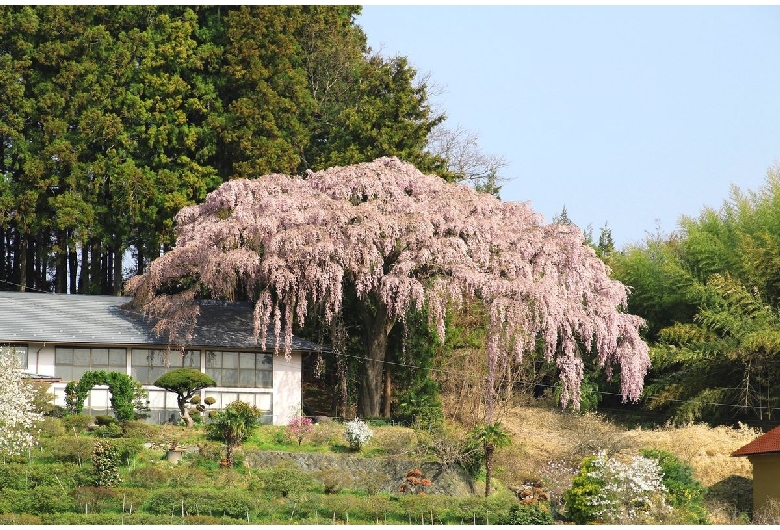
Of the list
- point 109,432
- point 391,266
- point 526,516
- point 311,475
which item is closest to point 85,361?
point 109,432

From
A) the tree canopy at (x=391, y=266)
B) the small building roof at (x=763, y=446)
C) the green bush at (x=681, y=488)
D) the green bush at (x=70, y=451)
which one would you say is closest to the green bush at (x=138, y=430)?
the green bush at (x=70, y=451)

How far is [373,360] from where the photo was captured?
3291 cm

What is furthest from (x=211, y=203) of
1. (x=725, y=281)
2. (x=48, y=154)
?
(x=725, y=281)

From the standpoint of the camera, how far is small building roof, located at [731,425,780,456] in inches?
1049

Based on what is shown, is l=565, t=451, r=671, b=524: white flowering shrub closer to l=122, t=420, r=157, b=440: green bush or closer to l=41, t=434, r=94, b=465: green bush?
l=122, t=420, r=157, b=440: green bush

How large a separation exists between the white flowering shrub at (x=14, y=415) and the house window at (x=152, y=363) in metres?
5.35

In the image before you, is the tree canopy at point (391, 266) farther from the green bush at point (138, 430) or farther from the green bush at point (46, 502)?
the green bush at point (46, 502)

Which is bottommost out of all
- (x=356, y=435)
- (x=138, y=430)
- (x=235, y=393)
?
(x=356, y=435)

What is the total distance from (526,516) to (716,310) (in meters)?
13.0

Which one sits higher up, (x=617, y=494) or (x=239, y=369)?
(x=239, y=369)

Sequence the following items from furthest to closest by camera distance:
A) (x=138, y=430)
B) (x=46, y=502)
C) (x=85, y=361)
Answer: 1. (x=85, y=361)
2. (x=138, y=430)
3. (x=46, y=502)

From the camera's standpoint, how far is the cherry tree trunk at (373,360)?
32.9 metres

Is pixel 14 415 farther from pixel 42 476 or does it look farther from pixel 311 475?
pixel 311 475

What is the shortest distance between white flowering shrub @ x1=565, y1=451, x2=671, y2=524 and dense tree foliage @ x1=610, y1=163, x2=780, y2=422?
888 centimetres
